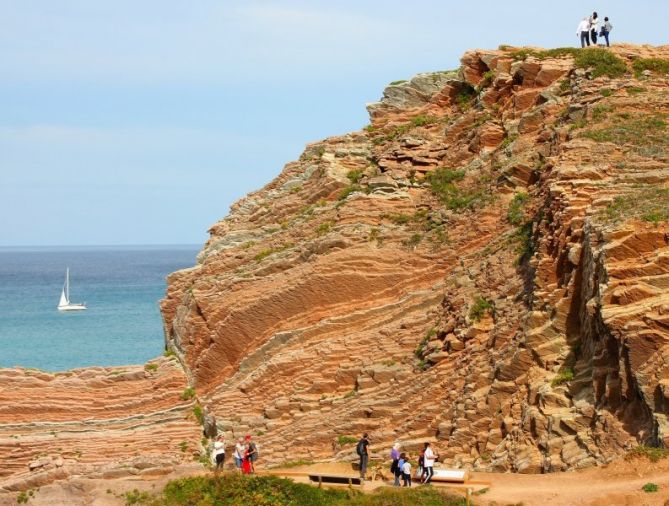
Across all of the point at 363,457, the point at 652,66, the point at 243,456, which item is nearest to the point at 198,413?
the point at 243,456

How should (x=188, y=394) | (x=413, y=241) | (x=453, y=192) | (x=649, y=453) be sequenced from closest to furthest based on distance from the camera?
(x=649, y=453) < (x=413, y=241) < (x=453, y=192) < (x=188, y=394)

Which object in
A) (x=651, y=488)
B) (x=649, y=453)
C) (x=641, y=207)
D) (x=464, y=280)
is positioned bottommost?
(x=651, y=488)

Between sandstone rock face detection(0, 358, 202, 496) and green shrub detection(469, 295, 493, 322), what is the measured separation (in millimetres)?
8380

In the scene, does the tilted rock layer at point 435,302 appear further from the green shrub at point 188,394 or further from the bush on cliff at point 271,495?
the bush on cliff at point 271,495

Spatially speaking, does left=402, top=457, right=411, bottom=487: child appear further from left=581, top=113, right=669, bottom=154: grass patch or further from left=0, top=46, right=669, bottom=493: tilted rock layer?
left=581, top=113, right=669, bottom=154: grass patch

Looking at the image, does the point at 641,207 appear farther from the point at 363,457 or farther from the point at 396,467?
the point at 363,457

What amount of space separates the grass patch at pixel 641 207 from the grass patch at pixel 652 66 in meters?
8.97

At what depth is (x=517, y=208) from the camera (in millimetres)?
33031

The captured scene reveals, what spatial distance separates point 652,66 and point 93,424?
19507 millimetres

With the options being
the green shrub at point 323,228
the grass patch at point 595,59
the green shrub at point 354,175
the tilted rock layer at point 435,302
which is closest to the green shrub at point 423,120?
the tilted rock layer at point 435,302

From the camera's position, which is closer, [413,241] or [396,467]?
[396,467]

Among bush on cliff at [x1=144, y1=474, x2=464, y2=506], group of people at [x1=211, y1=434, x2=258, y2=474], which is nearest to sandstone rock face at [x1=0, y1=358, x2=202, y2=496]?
group of people at [x1=211, y1=434, x2=258, y2=474]

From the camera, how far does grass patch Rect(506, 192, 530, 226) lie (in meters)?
32.4

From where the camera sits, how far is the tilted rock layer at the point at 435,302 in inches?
948
